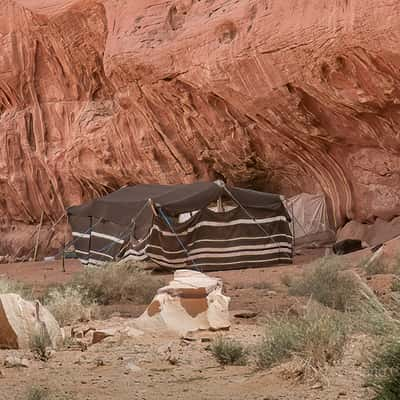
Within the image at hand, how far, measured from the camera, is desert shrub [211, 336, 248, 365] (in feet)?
20.2

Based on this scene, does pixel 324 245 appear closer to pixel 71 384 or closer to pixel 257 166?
pixel 257 166

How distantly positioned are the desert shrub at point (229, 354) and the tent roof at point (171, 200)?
9972 millimetres

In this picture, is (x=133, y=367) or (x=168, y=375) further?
(x=133, y=367)

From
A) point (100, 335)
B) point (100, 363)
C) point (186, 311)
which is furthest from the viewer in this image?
point (186, 311)

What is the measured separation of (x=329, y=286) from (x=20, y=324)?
437cm

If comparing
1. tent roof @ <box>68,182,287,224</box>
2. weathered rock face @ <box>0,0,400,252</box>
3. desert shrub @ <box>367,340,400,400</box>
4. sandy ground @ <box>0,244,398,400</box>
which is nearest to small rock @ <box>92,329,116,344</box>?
sandy ground @ <box>0,244,398,400</box>

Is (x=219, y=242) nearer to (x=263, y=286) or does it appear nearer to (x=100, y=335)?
(x=263, y=286)

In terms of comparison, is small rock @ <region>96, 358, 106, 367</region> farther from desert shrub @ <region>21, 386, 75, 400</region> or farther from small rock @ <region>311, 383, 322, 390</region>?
small rock @ <region>311, 383, 322, 390</region>

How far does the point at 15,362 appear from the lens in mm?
6445

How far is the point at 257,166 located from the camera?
70.2 ft

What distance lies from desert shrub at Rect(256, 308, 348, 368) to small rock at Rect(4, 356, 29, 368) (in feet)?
6.31

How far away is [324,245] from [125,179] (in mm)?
7718

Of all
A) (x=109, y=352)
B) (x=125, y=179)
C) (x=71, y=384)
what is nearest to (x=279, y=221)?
(x=125, y=179)

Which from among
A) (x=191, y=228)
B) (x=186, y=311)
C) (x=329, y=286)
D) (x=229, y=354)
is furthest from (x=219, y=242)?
(x=229, y=354)
